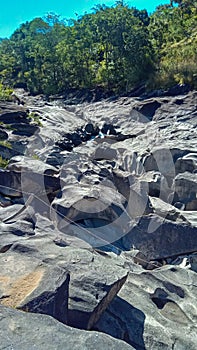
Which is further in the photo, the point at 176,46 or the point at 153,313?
the point at 176,46

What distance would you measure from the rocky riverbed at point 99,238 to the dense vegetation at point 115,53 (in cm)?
1080

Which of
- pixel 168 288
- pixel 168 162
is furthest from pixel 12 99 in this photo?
pixel 168 288

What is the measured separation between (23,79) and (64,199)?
141 feet

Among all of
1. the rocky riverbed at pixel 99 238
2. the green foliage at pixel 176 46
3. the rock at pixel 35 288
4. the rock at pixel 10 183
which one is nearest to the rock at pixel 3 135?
the rocky riverbed at pixel 99 238

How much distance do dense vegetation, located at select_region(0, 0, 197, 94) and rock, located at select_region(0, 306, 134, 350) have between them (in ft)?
79.0

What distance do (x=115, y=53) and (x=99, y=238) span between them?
91.7 ft

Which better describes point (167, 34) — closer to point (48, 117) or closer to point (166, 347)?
point (48, 117)

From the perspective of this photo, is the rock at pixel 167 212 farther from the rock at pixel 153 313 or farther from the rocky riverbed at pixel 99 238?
the rock at pixel 153 313

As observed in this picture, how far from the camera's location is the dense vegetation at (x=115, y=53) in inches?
1233

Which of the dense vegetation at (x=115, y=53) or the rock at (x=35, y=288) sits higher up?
the dense vegetation at (x=115, y=53)

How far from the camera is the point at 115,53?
112ft

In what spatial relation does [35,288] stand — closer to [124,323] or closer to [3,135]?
[124,323]

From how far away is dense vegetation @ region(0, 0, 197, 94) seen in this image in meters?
31.3

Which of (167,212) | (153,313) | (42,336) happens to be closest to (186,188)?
(167,212)
